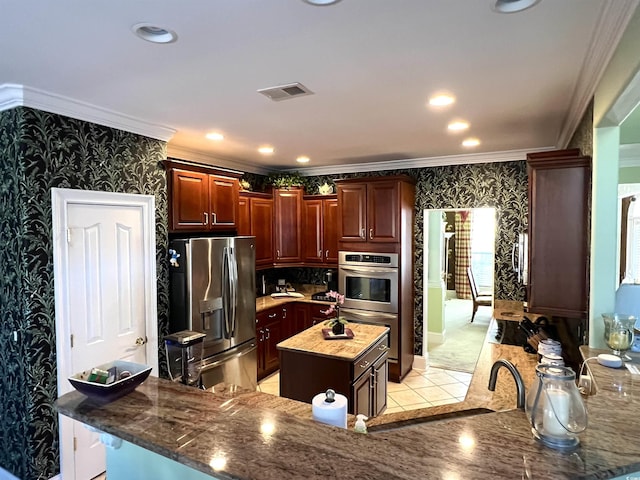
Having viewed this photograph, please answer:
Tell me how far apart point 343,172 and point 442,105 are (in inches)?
111

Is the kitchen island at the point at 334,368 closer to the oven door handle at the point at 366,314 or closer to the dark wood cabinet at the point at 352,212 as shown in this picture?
the oven door handle at the point at 366,314

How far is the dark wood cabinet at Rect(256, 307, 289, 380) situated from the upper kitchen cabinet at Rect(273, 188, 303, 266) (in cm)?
75

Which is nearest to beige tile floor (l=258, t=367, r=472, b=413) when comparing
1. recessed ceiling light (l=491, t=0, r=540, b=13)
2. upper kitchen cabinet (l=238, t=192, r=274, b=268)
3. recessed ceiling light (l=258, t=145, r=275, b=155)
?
upper kitchen cabinet (l=238, t=192, r=274, b=268)

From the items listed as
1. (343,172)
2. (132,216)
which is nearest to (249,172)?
(343,172)

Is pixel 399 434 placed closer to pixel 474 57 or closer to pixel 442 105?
pixel 474 57

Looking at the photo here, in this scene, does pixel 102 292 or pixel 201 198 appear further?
pixel 201 198

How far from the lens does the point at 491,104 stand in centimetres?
274

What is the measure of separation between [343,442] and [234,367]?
308 cm

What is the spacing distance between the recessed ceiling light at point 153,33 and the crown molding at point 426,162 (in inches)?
146

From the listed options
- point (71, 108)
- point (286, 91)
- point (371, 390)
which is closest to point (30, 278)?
point (71, 108)

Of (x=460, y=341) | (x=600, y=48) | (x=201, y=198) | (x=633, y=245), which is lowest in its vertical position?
(x=460, y=341)

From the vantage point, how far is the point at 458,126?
3318 mm

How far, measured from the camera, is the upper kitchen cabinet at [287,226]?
5.38 m

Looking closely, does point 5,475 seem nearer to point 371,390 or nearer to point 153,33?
point 371,390
